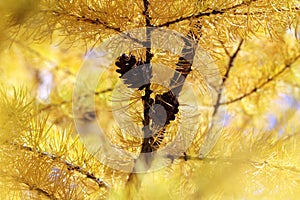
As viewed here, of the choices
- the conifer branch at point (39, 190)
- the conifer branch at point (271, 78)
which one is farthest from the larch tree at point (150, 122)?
the conifer branch at point (271, 78)

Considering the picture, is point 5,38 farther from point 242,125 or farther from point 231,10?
point 242,125

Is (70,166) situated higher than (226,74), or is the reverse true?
(226,74)

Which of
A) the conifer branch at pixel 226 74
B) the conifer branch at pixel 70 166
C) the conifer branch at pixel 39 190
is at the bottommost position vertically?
the conifer branch at pixel 39 190

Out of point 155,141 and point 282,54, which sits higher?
point 282,54

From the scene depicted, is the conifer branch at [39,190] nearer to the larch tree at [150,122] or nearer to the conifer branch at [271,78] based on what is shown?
the larch tree at [150,122]

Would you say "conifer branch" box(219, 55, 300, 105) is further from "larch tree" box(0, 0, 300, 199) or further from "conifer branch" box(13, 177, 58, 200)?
"conifer branch" box(13, 177, 58, 200)

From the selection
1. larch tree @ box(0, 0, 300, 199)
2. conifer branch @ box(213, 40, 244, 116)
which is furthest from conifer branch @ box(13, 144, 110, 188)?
conifer branch @ box(213, 40, 244, 116)

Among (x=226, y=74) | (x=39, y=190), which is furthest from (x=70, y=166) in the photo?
(x=226, y=74)

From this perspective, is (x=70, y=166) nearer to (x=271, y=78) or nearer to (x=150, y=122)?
(x=150, y=122)

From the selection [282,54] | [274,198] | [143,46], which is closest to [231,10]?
[143,46]

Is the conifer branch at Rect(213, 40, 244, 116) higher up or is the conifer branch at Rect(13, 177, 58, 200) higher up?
the conifer branch at Rect(213, 40, 244, 116)

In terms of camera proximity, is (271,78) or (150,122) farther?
(271,78)
